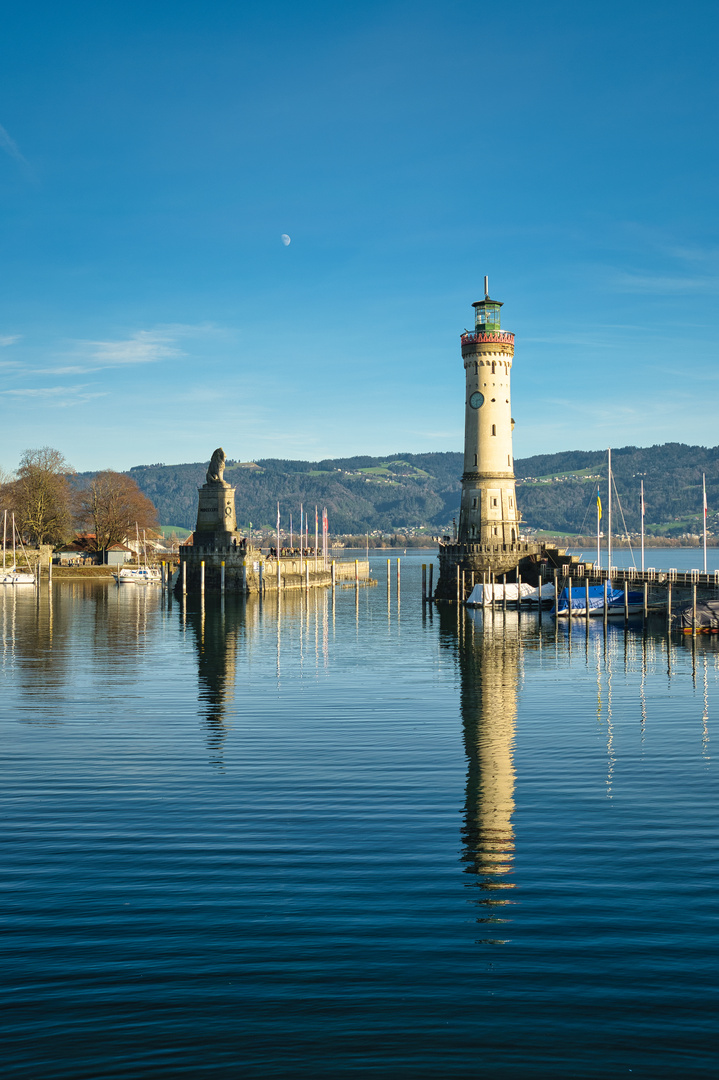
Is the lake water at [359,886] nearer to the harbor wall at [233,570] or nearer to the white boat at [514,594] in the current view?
the white boat at [514,594]

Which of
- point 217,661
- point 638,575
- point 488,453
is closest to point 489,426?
point 488,453

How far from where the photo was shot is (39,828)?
19.7 metres

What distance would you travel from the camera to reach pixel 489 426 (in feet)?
301

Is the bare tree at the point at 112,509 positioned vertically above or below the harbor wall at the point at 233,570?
above

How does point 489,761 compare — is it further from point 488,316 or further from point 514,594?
point 488,316

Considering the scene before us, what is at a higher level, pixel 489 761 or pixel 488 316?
pixel 488 316

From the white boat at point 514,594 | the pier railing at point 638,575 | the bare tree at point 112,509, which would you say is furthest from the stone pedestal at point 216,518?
the pier railing at point 638,575

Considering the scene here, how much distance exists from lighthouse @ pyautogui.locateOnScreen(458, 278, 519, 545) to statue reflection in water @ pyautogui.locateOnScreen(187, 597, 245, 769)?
26.4 meters

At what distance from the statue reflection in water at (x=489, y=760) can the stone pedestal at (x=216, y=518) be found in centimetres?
5786

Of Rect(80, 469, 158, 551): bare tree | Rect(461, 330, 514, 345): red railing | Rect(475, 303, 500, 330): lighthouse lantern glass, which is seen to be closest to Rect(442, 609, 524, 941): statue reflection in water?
Rect(461, 330, 514, 345): red railing

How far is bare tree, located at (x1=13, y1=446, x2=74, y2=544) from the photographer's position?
142 metres

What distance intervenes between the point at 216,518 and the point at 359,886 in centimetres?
10091

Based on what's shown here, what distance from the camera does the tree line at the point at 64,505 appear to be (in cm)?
14212

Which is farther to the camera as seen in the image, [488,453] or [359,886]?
[488,453]
